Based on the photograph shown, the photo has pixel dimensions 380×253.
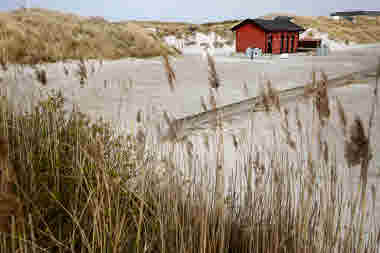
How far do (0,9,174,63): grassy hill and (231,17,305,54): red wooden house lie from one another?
290cm

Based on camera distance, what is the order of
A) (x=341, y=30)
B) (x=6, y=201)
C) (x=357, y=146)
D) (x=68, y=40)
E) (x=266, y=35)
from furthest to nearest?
(x=341, y=30), (x=266, y=35), (x=68, y=40), (x=357, y=146), (x=6, y=201)

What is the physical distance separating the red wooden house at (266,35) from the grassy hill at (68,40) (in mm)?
2898

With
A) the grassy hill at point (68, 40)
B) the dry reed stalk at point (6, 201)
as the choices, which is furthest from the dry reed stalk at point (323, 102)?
the grassy hill at point (68, 40)

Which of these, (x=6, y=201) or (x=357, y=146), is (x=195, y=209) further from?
(x=6, y=201)

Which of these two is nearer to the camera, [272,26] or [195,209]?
[195,209]

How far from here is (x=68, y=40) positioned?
24.7 feet

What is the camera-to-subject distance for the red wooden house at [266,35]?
34.6 feet

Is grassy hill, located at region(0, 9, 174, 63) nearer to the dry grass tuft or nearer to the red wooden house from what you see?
the red wooden house

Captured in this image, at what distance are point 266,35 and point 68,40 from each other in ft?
18.0

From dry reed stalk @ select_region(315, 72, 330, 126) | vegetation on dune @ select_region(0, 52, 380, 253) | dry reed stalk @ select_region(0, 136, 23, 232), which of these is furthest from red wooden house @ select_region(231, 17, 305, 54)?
dry reed stalk @ select_region(0, 136, 23, 232)

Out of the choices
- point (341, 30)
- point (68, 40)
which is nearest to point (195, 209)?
point (68, 40)

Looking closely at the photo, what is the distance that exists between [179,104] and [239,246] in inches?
108

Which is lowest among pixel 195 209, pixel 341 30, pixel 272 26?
pixel 195 209

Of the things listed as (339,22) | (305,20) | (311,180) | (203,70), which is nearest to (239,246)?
(311,180)
